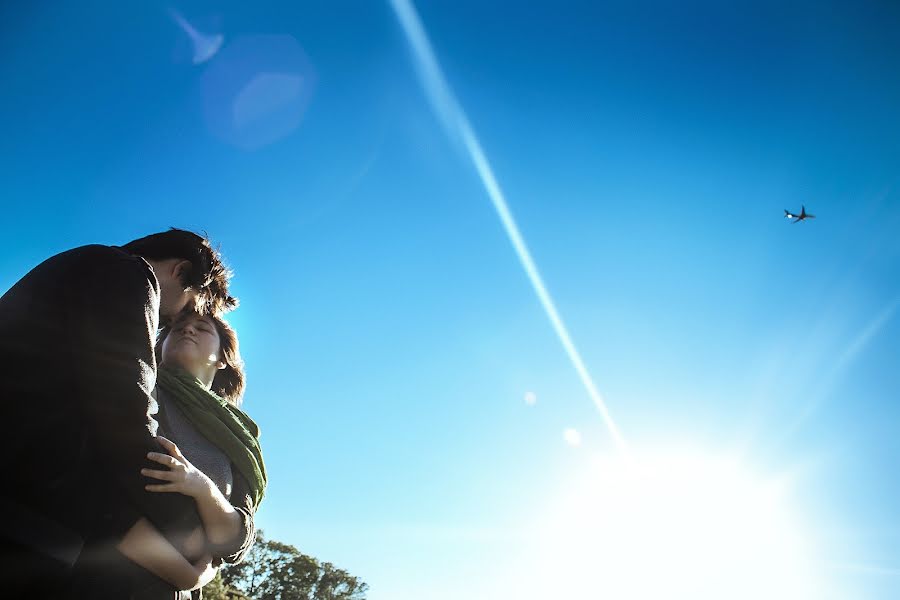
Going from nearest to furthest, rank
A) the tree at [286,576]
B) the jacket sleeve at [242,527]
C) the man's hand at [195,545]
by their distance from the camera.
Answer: the man's hand at [195,545] → the jacket sleeve at [242,527] → the tree at [286,576]

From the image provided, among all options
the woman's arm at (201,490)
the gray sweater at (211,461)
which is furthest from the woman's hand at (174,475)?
the gray sweater at (211,461)

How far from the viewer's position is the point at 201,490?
221cm

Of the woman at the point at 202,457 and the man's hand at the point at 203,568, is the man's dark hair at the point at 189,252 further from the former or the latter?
the man's hand at the point at 203,568

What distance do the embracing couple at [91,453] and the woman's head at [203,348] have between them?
4.60ft

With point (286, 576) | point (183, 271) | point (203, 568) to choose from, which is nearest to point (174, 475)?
point (203, 568)

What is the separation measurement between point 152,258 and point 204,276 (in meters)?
0.28

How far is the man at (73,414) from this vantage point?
1.66 metres

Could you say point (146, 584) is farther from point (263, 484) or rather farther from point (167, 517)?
point (263, 484)

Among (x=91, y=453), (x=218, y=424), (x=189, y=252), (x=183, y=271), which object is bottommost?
(x=91, y=453)

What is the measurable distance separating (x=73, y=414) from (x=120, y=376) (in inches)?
7.8

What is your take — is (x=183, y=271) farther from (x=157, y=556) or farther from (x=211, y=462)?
(x=157, y=556)

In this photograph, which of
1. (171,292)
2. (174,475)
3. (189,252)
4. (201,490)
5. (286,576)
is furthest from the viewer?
(286,576)

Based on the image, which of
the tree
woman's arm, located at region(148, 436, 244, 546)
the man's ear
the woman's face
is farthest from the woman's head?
the tree

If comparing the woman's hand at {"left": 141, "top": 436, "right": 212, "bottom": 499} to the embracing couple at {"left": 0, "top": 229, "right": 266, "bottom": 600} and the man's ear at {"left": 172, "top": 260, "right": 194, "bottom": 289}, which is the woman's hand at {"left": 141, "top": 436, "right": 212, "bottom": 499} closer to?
the embracing couple at {"left": 0, "top": 229, "right": 266, "bottom": 600}
